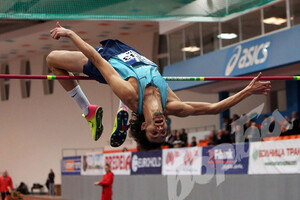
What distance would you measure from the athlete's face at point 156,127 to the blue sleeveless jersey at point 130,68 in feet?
0.73

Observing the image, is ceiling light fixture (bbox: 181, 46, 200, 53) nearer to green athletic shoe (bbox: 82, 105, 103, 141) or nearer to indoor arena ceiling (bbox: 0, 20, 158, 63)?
indoor arena ceiling (bbox: 0, 20, 158, 63)

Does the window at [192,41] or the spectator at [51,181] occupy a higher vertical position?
the window at [192,41]

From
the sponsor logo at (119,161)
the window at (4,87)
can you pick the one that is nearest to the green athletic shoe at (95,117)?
the sponsor logo at (119,161)

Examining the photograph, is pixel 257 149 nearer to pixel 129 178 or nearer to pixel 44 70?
pixel 129 178

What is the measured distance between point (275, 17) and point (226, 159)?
5488 millimetres

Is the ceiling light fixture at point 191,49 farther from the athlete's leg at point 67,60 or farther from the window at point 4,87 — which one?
the athlete's leg at point 67,60

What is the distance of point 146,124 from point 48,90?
90.0 ft

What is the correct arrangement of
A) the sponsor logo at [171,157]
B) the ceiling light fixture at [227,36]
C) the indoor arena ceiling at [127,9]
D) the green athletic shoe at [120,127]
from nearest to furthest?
1. the green athletic shoe at [120,127]
2. the indoor arena ceiling at [127,9]
3. the sponsor logo at [171,157]
4. the ceiling light fixture at [227,36]

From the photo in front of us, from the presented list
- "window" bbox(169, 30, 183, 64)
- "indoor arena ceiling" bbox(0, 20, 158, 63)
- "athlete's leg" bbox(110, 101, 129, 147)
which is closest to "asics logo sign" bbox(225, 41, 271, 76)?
"window" bbox(169, 30, 183, 64)

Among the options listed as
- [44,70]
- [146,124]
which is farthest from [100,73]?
[44,70]

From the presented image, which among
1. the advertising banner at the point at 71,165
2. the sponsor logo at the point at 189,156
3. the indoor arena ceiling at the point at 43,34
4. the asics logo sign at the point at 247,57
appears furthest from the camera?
the indoor arena ceiling at the point at 43,34

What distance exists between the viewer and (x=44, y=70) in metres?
31.0

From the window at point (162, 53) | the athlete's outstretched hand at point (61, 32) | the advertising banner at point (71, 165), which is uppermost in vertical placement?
the window at point (162, 53)

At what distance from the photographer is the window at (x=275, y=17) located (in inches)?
662
